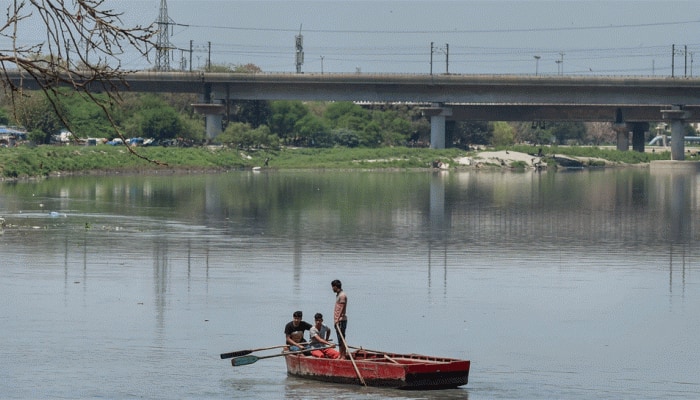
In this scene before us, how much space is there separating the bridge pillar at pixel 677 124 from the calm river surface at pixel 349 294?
276ft

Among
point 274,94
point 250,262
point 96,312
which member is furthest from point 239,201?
point 274,94

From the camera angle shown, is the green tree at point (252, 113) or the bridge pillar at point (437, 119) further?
the green tree at point (252, 113)

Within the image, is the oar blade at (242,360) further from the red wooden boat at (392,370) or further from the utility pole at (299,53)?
the utility pole at (299,53)

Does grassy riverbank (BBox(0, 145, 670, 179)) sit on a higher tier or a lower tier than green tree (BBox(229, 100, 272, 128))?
lower

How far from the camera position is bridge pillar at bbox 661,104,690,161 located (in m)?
166

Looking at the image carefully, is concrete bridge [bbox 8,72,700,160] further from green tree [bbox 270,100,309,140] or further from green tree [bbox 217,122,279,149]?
green tree [bbox 270,100,309,140]

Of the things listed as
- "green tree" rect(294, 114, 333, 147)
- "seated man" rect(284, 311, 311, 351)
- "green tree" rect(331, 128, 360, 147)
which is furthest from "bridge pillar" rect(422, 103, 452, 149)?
"seated man" rect(284, 311, 311, 351)

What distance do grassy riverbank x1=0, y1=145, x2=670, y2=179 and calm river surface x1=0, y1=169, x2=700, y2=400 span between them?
142ft

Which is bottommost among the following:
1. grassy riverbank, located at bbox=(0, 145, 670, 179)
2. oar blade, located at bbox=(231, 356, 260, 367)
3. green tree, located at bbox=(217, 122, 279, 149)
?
oar blade, located at bbox=(231, 356, 260, 367)

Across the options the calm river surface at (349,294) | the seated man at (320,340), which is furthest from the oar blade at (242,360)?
the seated man at (320,340)

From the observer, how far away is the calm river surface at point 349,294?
1145 inches

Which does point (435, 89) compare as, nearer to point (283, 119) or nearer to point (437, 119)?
point (437, 119)

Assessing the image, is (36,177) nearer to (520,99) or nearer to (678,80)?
(520,99)

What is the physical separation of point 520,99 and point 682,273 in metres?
117
